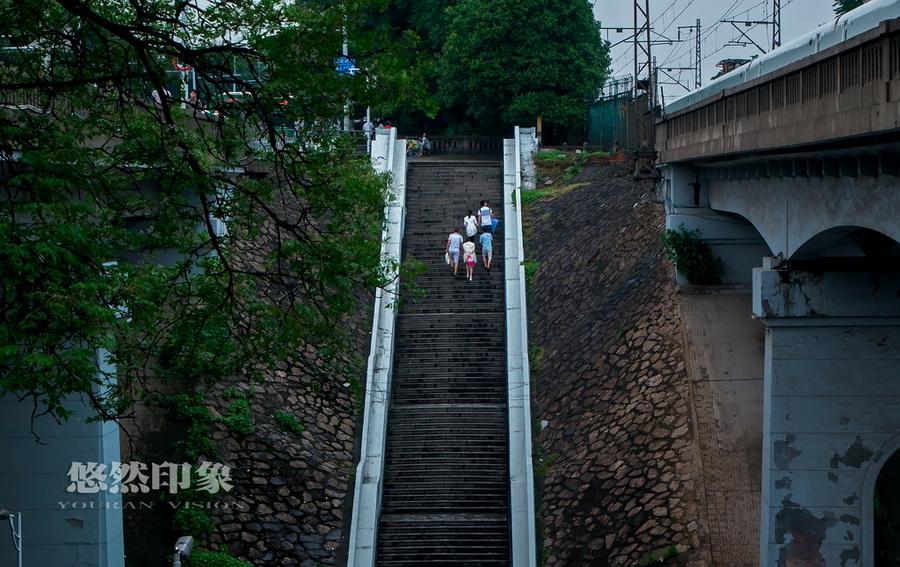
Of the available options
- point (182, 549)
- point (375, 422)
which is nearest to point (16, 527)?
point (182, 549)

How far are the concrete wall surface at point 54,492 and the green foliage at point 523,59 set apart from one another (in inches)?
1230

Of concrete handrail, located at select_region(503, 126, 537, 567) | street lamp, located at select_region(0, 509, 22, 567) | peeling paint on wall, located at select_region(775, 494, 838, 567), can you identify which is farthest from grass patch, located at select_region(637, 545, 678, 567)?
street lamp, located at select_region(0, 509, 22, 567)

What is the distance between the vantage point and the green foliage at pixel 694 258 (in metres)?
21.8

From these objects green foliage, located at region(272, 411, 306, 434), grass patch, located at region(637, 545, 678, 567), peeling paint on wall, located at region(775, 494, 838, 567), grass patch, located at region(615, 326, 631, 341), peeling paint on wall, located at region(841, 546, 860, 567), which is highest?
grass patch, located at region(615, 326, 631, 341)

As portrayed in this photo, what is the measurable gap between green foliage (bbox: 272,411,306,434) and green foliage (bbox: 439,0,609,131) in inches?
992

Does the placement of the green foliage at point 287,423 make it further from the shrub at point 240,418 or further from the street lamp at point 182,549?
the street lamp at point 182,549

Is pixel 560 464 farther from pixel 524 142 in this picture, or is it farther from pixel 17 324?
pixel 524 142

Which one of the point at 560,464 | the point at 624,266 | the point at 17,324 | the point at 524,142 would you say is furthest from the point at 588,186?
the point at 17,324

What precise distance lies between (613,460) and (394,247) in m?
12.2

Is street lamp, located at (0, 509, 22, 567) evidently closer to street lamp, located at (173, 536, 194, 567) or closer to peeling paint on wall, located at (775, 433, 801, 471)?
street lamp, located at (173, 536, 194, 567)

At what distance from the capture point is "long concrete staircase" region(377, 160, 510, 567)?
66.2 feet

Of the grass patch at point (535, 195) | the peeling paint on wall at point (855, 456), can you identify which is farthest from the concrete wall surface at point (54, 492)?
the grass patch at point (535, 195)

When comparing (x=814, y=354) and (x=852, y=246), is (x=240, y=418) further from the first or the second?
(x=852, y=246)

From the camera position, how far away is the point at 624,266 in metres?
25.8
